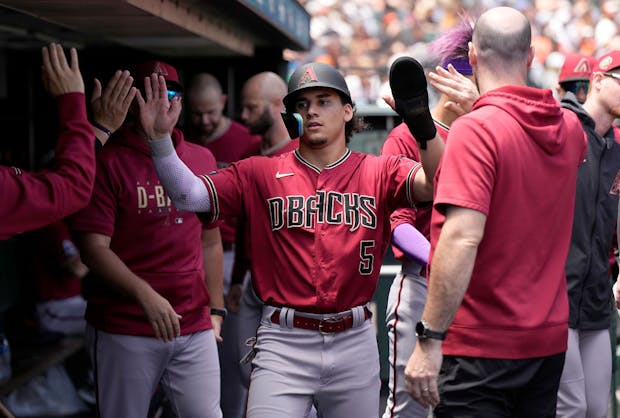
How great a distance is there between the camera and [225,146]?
638 cm

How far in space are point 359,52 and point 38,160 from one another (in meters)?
10.5

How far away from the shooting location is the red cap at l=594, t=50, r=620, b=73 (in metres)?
4.42

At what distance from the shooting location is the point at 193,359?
4109 millimetres

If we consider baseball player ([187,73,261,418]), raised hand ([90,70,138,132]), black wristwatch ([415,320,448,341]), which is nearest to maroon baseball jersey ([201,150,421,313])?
raised hand ([90,70,138,132])

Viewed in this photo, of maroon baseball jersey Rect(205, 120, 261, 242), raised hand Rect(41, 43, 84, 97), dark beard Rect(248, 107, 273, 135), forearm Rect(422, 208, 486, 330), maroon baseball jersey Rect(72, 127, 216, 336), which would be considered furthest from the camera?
maroon baseball jersey Rect(205, 120, 261, 242)

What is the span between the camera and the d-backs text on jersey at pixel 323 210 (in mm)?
3539

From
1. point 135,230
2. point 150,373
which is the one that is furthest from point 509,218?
point 150,373

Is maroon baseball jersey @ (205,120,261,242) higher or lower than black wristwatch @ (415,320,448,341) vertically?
higher

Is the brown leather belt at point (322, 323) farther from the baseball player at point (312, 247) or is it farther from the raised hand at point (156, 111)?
the raised hand at point (156, 111)

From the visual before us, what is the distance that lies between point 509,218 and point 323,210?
87 cm

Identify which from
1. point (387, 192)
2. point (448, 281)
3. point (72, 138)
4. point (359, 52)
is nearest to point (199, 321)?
point (387, 192)

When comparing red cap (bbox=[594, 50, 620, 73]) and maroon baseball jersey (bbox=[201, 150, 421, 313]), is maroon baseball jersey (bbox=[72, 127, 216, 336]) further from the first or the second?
red cap (bbox=[594, 50, 620, 73])

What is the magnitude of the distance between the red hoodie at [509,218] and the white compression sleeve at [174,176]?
0.93m

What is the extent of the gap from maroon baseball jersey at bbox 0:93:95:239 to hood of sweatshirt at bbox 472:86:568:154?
4.11ft
